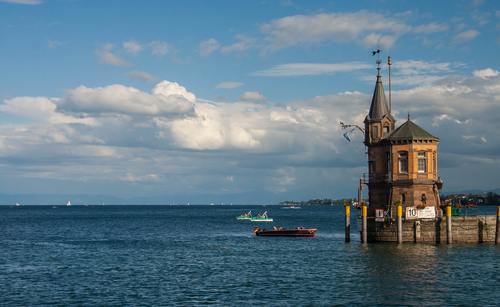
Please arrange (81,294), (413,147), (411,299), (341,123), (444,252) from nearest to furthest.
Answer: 1. (411,299)
2. (81,294)
3. (444,252)
4. (413,147)
5. (341,123)

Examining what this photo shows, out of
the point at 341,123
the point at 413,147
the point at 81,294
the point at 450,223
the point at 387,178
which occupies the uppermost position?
the point at 341,123

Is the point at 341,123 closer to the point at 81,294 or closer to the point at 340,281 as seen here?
the point at 340,281

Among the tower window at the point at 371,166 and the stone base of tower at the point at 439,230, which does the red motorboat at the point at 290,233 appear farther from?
the stone base of tower at the point at 439,230

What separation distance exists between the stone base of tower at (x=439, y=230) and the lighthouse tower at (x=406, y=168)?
7.91 feet

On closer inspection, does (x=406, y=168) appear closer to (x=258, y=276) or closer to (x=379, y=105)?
(x=379, y=105)

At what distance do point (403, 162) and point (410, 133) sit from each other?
11.6 ft

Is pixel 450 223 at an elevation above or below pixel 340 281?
above

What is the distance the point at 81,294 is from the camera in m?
36.1

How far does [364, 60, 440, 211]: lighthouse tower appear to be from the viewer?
56438 mm

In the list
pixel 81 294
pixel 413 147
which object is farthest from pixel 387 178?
pixel 81 294

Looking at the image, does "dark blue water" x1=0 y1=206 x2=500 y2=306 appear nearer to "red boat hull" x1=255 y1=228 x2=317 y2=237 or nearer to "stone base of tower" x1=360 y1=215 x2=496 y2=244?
"stone base of tower" x1=360 y1=215 x2=496 y2=244

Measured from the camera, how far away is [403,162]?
5738 centimetres

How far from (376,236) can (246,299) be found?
27.3 m

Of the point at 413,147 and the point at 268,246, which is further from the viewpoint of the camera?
the point at 268,246
